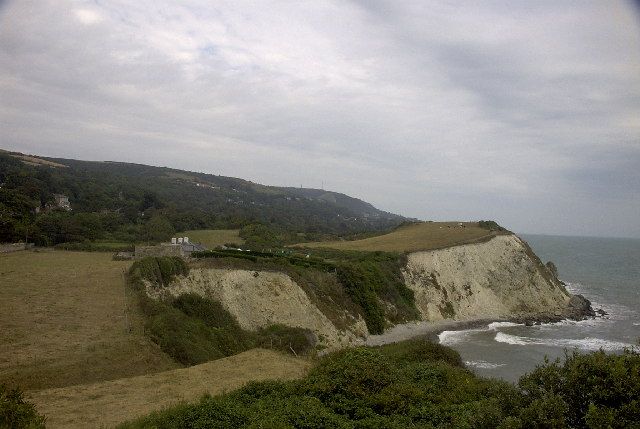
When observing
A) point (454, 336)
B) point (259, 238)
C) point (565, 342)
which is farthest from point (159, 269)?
point (565, 342)

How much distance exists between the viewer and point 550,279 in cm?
5869

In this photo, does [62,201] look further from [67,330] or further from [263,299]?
[67,330]

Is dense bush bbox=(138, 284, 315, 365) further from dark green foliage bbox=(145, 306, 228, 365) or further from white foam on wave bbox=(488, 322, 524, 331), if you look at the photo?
white foam on wave bbox=(488, 322, 524, 331)

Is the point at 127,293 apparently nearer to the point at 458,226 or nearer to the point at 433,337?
the point at 433,337

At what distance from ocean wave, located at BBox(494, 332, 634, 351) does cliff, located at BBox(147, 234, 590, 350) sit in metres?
8.38

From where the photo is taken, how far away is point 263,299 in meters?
35.1

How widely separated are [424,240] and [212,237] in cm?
3196

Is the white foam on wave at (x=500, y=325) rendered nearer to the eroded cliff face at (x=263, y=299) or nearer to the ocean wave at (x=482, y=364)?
the ocean wave at (x=482, y=364)

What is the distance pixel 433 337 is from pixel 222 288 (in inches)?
802

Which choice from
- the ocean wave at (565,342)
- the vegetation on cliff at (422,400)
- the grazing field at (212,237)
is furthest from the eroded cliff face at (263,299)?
the grazing field at (212,237)

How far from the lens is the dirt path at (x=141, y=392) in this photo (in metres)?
13.7

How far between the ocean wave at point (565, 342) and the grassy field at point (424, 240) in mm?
18175

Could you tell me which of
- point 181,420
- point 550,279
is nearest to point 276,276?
point 181,420

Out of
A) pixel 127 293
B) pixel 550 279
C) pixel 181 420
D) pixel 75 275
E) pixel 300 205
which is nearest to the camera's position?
pixel 181 420
